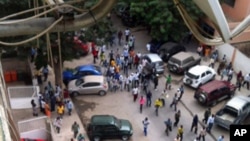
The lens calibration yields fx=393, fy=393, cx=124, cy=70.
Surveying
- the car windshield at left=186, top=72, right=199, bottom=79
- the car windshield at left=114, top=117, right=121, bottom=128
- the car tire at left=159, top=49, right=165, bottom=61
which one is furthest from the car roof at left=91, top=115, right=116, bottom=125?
the car tire at left=159, top=49, right=165, bottom=61

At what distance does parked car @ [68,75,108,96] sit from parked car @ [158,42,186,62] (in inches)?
214

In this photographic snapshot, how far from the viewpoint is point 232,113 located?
2067 centimetres

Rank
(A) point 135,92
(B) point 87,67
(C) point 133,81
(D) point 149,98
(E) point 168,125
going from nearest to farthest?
(E) point 168,125 → (D) point 149,98 → (A) point 135,92 → (C) point 133,81 → (B) point 87,67

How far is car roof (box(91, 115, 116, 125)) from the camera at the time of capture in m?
19.2

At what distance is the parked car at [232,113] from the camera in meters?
20.3

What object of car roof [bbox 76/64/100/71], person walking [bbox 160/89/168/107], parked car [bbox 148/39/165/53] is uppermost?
parked car [bbox 148/39/165/53]

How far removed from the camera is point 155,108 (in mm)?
22141

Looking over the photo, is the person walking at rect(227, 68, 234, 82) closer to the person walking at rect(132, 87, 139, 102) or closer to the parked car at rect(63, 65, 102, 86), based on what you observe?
the person walking at rect(132, 87, 139, 102)

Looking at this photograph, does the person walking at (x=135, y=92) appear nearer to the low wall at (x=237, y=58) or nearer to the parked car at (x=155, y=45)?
the parked car at (x=155, y=45)

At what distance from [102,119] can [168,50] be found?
28.6 feet

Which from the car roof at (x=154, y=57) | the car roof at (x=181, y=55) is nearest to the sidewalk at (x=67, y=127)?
the car roof at (x=154, y=57)

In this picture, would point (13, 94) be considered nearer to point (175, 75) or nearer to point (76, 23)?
point (175, 75)

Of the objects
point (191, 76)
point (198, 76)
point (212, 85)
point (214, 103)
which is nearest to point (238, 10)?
point (198, 76)

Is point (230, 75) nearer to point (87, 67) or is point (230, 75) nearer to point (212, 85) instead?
point (212, 85)
